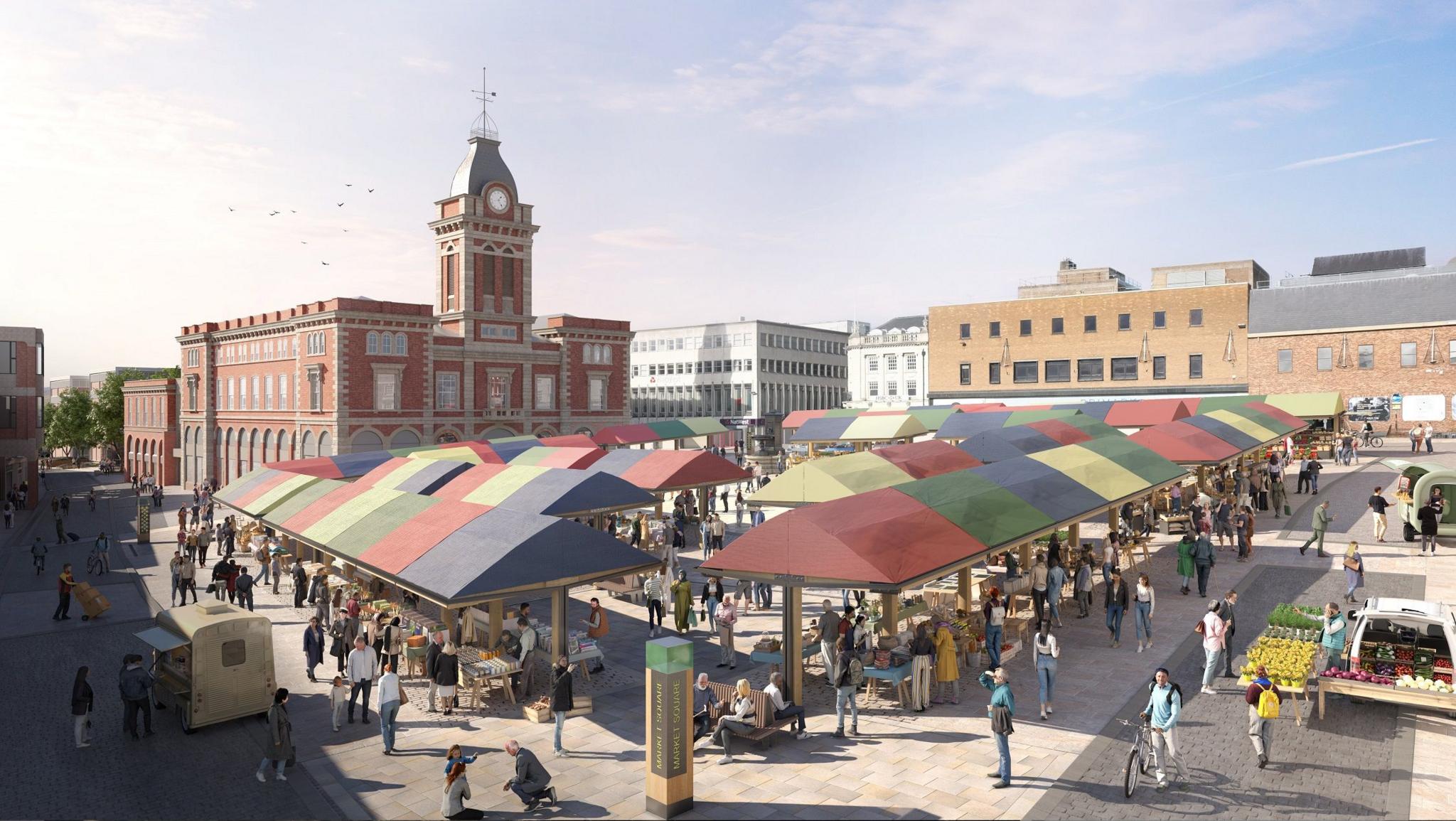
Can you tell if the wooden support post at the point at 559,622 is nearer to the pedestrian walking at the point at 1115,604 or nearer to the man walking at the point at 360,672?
the man walking at the point at 360,672

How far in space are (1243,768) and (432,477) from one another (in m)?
22.4

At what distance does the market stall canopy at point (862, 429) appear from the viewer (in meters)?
49.3

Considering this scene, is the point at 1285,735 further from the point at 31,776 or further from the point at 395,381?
the point at 395,381

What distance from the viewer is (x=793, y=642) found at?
15258 mm

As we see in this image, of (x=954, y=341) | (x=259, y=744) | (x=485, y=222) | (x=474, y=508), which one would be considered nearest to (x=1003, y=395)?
(x=954, y=341)

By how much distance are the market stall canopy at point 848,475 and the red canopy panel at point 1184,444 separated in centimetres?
693

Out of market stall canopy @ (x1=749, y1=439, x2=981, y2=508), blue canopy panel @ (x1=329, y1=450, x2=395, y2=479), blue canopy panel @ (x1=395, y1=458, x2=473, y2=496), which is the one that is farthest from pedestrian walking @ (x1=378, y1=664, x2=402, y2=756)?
blue canopy panel @ (x1=329, y1=450, x2=395, y2=479)

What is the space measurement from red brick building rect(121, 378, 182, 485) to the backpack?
83.4 meters

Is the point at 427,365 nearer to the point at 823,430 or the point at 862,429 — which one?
the point at 823,430

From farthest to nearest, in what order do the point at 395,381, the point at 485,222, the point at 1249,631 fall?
1. the point at 485,222
2. the point at 395,381
3. the point at 1249,631

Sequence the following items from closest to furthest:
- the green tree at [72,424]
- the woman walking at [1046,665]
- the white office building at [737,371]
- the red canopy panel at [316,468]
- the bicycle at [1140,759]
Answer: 1. the bicycle at [1140,759]
2. the woman walking at [1046,665]
3. the red canopy panel at [316,468]
4. the green tree at [72,424]
5. the white office building at [737,371]

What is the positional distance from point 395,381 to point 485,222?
1500 centimetres

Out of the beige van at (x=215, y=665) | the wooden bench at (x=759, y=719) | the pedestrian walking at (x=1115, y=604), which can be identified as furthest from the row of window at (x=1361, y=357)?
the beige van at (x=215, y=665)

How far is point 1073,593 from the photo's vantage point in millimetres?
21641
